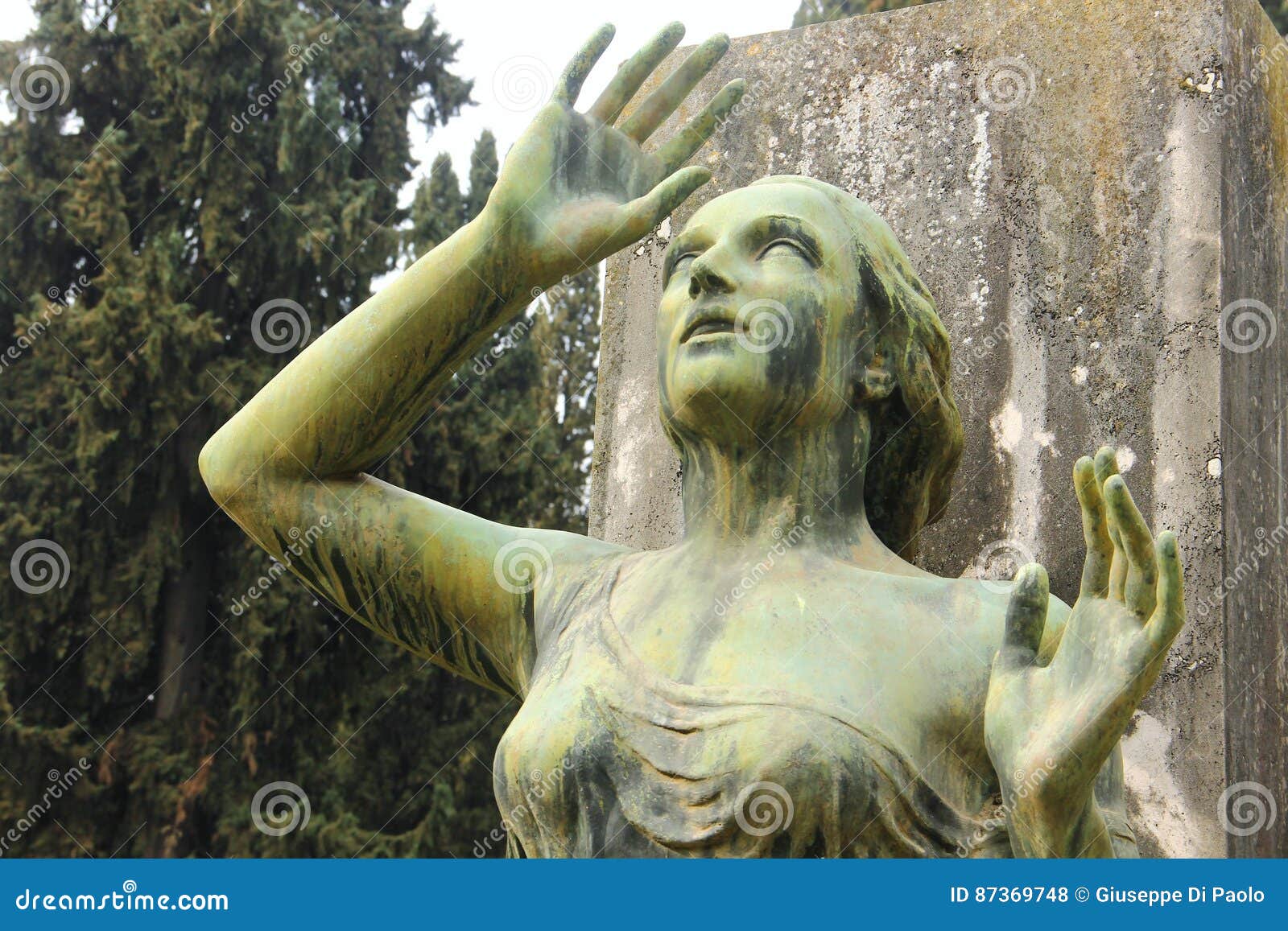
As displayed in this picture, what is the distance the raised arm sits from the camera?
3.86 metres

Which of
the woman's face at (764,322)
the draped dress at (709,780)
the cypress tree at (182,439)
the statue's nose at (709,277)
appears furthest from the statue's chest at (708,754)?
the cypress tree at (182,439)

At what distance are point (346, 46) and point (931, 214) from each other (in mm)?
11954

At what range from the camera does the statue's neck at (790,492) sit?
3762 millimetres

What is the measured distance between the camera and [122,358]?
1470 centimetres

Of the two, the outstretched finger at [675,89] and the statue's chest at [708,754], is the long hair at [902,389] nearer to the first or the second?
the outstretched finger at [675,89]

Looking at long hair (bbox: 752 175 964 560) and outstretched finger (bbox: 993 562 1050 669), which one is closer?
outstretched finger (bbox: 993 562 1050 669)

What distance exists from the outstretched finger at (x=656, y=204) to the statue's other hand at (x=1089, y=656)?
1.06 metres

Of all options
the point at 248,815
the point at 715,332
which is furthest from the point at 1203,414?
the point at 248,815

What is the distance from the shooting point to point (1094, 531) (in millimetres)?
3123

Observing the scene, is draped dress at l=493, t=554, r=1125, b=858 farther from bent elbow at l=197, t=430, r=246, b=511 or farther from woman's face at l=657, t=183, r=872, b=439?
bent elbow at l=197, t=430, r=246, b=511

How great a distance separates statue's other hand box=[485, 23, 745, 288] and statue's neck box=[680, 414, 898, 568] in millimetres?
Answer: 481

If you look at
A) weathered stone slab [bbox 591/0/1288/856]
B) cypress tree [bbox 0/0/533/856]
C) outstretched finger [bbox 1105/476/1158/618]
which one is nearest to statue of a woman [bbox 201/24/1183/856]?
outstretched finger [bbox 1105/476/1158/618]

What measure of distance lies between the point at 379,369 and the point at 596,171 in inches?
24.8

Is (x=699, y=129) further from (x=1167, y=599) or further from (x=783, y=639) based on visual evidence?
(x=1167, y=599)
